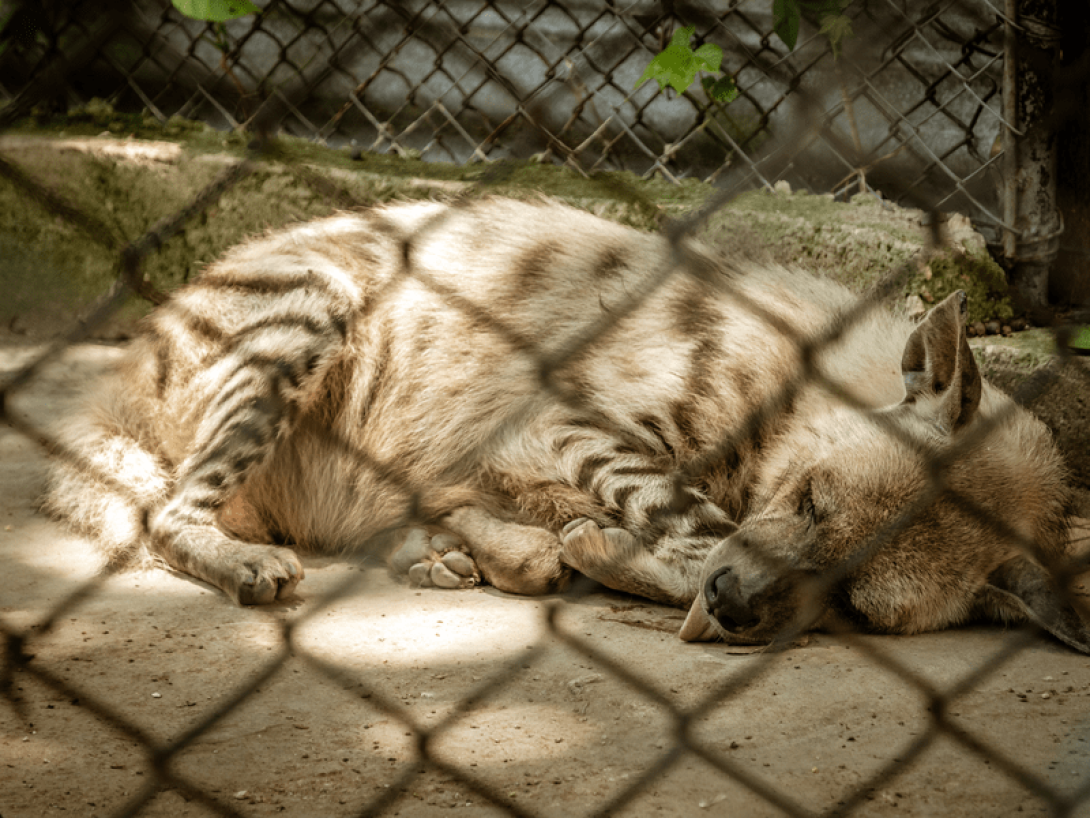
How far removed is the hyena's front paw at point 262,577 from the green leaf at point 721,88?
249cm

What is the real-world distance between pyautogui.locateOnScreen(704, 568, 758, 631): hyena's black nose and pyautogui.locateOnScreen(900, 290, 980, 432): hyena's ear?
1.96 ft

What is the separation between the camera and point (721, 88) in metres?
3.98

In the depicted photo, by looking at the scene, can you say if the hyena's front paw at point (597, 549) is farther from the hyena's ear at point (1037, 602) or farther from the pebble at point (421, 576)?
the hyena's ear at point (1037, 602)

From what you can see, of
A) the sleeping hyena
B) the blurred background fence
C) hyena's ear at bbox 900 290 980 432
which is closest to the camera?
hyena's ear at bbox 900 290 980 432

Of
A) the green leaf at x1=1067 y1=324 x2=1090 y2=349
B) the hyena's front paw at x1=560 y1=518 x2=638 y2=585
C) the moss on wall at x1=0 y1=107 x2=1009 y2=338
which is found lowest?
the moss on wall at x1=0 y1=107 x2=1009 y2=338

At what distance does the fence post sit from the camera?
3205 mm

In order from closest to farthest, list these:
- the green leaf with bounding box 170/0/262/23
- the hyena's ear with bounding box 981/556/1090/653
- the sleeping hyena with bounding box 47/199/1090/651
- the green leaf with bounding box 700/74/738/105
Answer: the hyena's ear with bounding box 981/556/1090/653
the sleeping hyena with bounding box 47/199/1090/651
the green leaf with bounding box 170/0/262/23
the green leaf with bounding box 700/74/738/105

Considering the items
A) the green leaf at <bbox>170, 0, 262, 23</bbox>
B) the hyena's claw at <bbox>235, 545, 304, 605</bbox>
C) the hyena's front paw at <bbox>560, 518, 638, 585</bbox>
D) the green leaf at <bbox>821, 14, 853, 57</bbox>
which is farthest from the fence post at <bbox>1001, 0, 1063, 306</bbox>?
the hyena's claw at <bbox>235, 545, 304, 605</bbox>

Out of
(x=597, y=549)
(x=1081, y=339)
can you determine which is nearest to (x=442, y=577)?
(x=597, y=549)

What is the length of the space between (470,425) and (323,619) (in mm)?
891

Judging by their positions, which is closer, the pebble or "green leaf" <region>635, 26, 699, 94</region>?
the pebble

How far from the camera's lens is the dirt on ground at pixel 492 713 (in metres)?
1.54

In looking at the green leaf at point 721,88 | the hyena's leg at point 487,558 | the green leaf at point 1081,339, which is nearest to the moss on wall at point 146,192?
the green leaf at point 721,88

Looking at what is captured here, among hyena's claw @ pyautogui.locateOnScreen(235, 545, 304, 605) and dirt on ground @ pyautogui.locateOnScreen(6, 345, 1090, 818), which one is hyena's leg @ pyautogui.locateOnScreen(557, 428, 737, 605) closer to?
dirt on ground @ pyautogui.locateOnScreen(6, 345, 1090, 818)
